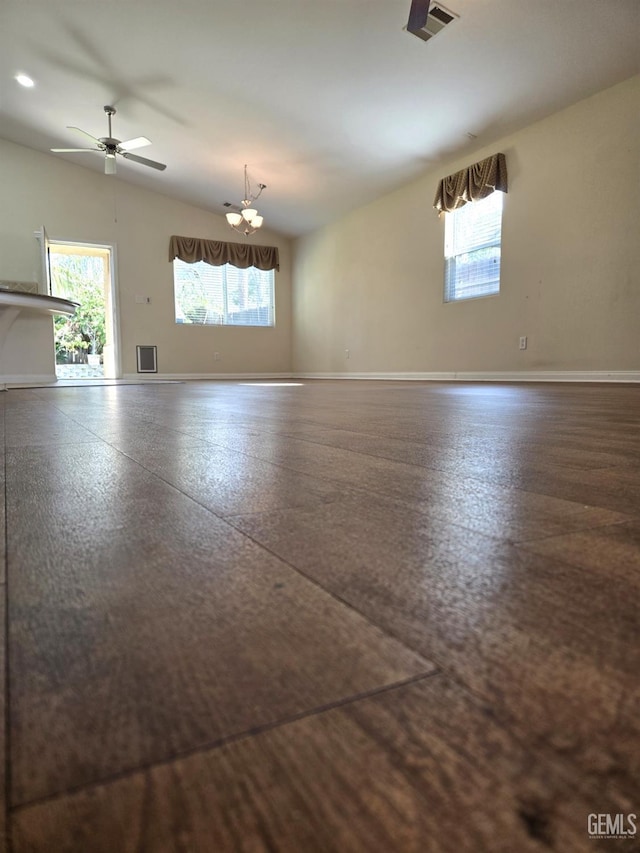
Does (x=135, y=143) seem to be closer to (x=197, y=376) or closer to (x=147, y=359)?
(x=147, y=359)

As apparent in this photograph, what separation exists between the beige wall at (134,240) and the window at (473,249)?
13.2ft

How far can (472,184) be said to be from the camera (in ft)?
18.2

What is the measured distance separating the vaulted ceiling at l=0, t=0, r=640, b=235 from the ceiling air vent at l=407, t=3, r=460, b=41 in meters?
0.05

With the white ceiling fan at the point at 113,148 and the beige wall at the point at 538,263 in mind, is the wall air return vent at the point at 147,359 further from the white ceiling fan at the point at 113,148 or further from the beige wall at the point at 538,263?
the beige wall at the point at 538,263

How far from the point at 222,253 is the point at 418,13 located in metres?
6.31

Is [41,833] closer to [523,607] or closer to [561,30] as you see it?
[523,607]

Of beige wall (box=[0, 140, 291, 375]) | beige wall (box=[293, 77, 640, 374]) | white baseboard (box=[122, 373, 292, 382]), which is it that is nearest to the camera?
beige wall (box=[293, 77, 640, 374])

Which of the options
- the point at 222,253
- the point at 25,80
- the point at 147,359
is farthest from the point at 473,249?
the point at 147,359

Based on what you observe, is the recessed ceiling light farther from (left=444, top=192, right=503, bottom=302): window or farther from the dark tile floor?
the dark tile floor

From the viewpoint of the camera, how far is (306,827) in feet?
0.56

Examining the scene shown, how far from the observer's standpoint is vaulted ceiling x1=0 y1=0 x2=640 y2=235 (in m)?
3.88

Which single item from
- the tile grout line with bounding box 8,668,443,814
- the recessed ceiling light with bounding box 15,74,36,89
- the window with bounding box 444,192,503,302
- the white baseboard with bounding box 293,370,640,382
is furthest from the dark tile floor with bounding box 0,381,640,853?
the recessed ceiling light with bounding box 15,74,36,89

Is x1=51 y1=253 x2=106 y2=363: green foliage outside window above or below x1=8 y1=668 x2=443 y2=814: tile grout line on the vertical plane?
above

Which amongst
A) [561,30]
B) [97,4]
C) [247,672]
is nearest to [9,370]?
[97,4]
